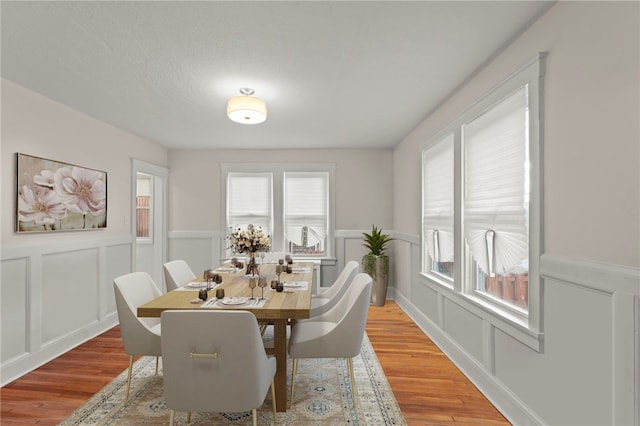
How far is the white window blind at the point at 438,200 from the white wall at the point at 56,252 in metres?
3.83

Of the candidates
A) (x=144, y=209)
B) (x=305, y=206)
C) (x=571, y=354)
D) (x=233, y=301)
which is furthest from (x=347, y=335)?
(x=144, y=209)

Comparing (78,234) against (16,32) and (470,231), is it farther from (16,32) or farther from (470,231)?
(470,231)

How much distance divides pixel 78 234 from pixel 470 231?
12.9ft

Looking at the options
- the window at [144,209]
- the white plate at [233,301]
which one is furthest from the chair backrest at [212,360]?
the window at [144,209]

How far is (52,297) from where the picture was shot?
10.4ft

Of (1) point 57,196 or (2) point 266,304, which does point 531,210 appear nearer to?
(2) point 266,304

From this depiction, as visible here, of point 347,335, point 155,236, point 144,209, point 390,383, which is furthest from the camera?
point 144,209

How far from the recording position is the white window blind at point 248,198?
554 cm

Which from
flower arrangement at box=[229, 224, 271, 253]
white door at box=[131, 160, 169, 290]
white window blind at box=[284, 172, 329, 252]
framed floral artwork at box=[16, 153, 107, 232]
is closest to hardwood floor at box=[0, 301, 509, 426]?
framed floral artwork at box=[16, 153, 107, 232]

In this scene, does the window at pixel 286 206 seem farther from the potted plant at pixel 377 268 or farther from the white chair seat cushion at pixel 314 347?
the white chair seat cushion at pixel 314 347

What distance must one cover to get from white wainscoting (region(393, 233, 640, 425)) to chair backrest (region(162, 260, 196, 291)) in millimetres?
2721

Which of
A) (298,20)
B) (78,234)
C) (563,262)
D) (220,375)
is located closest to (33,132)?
(78,234)

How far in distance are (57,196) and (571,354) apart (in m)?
4.22

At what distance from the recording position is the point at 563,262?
1.70 m
